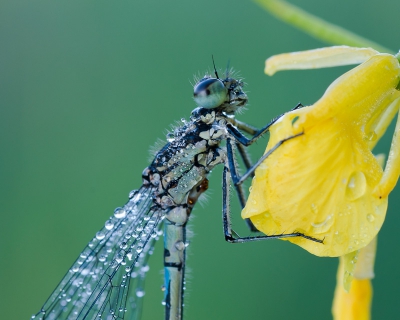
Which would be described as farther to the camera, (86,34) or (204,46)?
(86,34)

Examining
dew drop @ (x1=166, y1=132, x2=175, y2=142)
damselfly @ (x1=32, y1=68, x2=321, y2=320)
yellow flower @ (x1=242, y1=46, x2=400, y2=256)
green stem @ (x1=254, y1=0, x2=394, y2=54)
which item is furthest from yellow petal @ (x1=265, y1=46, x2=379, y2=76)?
dew drop @ (x1=166, y1=132, x2=175, y2=142)

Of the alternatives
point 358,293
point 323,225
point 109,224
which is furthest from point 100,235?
point 323,225

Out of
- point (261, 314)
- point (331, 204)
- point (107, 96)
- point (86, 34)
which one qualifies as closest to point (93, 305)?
point (261, 314)

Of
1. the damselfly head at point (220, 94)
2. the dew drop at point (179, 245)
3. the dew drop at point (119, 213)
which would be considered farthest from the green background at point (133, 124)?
the damselfly head at point (220, 94)

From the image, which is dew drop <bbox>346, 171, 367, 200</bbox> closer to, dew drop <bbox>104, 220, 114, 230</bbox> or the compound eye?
the compound eye

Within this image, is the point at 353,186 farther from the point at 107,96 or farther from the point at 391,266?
the point at 107,96

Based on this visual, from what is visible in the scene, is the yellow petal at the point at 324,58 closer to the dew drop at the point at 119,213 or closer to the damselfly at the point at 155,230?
the damselfly at the point at 155,230

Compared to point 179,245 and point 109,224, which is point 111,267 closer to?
point 109,224
